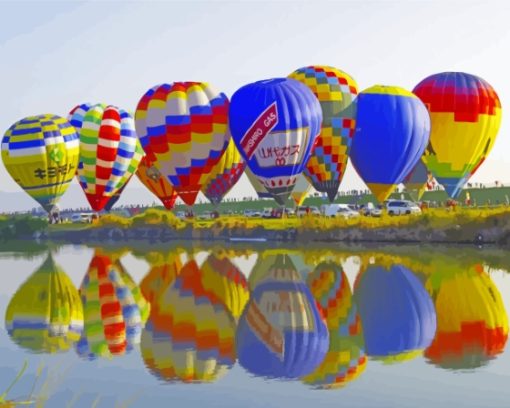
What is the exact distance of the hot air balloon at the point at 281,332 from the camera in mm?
16094

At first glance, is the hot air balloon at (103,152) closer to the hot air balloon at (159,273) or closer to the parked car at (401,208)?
the hot air balloon at (159,273)

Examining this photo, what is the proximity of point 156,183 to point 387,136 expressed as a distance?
19161mm

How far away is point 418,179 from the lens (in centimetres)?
5409

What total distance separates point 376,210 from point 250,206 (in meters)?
30.3

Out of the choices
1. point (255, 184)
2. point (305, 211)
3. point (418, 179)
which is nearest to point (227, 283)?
point (305, 211)

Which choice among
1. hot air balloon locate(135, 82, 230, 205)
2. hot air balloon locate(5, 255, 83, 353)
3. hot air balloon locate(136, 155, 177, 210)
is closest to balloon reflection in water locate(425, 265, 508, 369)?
hot air balloon locate(5, 255, 83, 353)

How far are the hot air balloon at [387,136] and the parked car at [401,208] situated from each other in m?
1.36

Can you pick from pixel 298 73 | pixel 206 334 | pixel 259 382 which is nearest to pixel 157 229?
pixel 298 73

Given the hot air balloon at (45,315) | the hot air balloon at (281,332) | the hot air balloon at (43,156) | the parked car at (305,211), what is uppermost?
the hot air balloon at (43,156)

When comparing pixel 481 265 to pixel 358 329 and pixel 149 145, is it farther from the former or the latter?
pixel 149 145

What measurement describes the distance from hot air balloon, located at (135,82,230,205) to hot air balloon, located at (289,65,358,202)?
5.32 metres

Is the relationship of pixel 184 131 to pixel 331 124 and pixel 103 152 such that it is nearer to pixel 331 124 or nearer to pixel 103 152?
pixel 331 124

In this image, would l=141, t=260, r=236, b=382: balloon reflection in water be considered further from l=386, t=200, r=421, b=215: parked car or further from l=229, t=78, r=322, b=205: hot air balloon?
l=386, t=200, r=421, b=215: parked car

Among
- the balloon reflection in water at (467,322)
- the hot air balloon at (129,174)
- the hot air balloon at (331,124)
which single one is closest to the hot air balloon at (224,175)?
the hot air balloon at (331,124)
